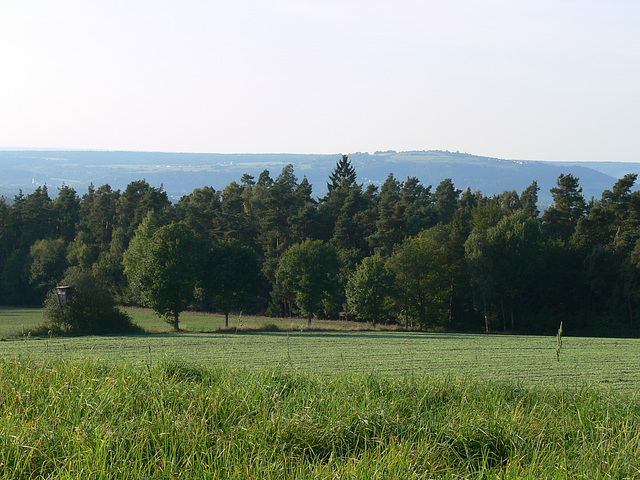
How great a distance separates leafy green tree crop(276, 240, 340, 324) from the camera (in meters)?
60.7

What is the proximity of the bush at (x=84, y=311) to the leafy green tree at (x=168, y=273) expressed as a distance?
21.3 ft

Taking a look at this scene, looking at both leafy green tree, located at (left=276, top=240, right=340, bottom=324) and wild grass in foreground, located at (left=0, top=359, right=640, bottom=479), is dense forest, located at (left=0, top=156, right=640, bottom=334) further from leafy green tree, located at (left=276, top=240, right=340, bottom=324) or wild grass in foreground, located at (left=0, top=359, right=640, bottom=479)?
wild grass in foreground, located at (left=0, top=359, right=640, bottom=479)

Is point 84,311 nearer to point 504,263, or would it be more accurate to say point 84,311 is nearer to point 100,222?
point 504,263

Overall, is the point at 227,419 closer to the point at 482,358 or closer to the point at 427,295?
the point at 482,358

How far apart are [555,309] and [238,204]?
4304 cm

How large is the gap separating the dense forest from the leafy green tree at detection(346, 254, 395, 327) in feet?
0.45

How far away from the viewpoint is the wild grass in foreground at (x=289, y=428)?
548 cm

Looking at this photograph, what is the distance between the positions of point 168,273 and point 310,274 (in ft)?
50.8

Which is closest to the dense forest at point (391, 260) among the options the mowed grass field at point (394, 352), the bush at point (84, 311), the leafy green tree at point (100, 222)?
the leafy green tree at point (100, 222)

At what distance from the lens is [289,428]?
6.32 m

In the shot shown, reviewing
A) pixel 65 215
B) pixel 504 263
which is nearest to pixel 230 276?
pixel 504 263

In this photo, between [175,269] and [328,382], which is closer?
[328,382]

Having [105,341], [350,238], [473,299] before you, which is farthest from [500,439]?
[350,238]

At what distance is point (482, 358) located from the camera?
30.5m
